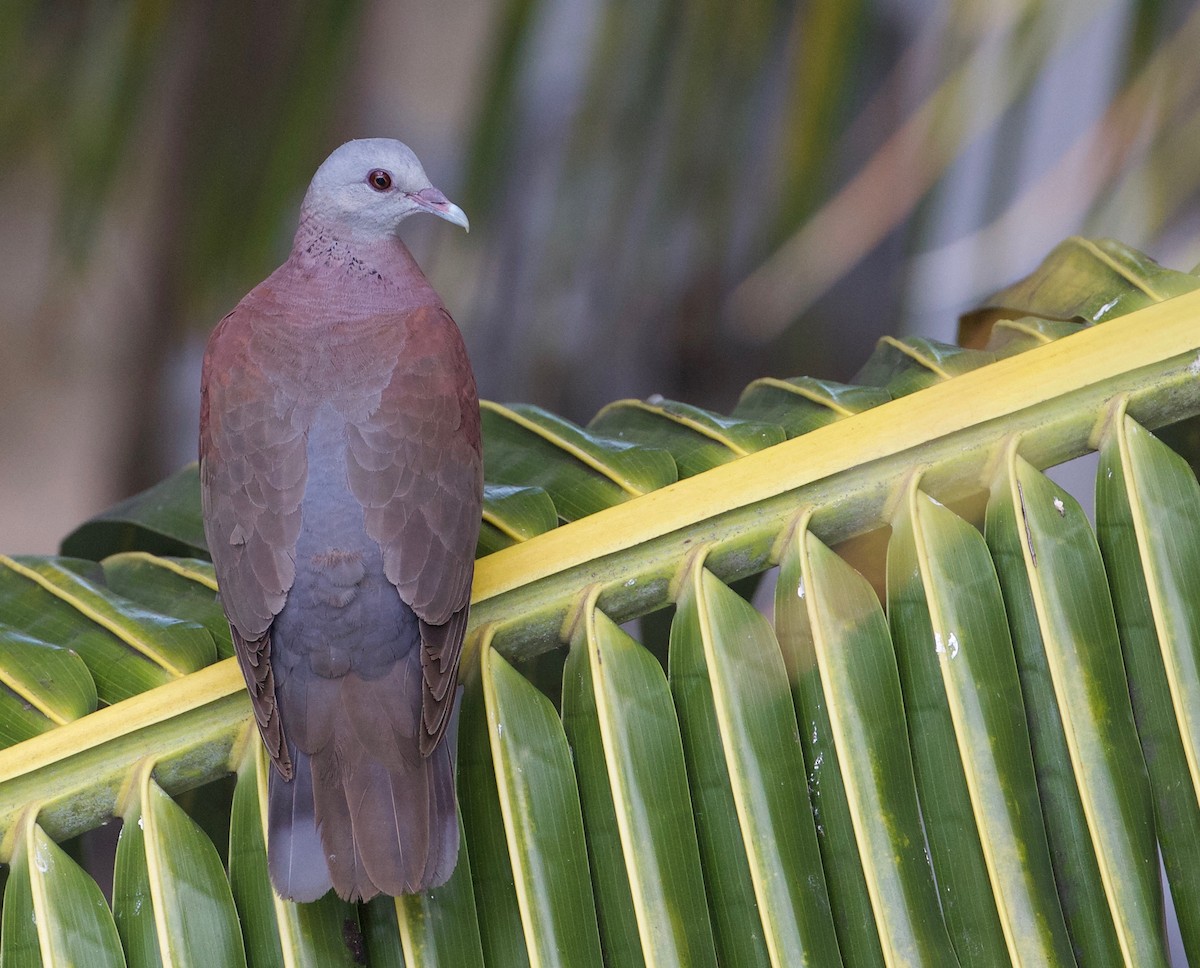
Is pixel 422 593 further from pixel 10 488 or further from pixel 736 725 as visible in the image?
pixel 10 488

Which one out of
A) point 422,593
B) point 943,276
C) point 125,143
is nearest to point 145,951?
point 422,593

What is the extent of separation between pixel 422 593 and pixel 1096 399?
26.2 inches

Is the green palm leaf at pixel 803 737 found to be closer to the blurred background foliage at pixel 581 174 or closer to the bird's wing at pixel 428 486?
the bird's wing at pixel 428 486

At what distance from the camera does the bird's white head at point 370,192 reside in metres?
1.40

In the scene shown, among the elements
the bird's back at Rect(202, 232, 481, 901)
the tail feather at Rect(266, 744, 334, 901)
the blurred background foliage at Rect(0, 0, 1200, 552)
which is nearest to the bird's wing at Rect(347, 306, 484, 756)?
the bird's back at Rect(202, 232, 481, 901)

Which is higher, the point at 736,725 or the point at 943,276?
the point at 943,276

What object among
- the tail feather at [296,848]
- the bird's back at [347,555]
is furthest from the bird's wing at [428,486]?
the tail feather at [296,848]

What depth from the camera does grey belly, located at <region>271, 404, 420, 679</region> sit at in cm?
110

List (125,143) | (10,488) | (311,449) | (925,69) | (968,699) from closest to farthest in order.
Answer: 1. (968,699)
2. (311,449)
3. (125,143)
4. (925,69)
5. (10,488)

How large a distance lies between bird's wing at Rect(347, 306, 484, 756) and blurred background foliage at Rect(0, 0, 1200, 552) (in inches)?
16.7

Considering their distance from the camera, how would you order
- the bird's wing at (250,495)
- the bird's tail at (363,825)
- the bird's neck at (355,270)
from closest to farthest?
Answer: the bird's tail at (363,825), the bird's wing at (250,495), the bird's neck at (355,270)

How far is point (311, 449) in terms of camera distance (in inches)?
46.8

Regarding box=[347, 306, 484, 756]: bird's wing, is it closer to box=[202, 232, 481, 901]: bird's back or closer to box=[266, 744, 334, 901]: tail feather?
box=[202, 232, 481, 901]: bird's back

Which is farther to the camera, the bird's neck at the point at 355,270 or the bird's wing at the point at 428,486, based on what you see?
the bird's neck at the point at 355,270
